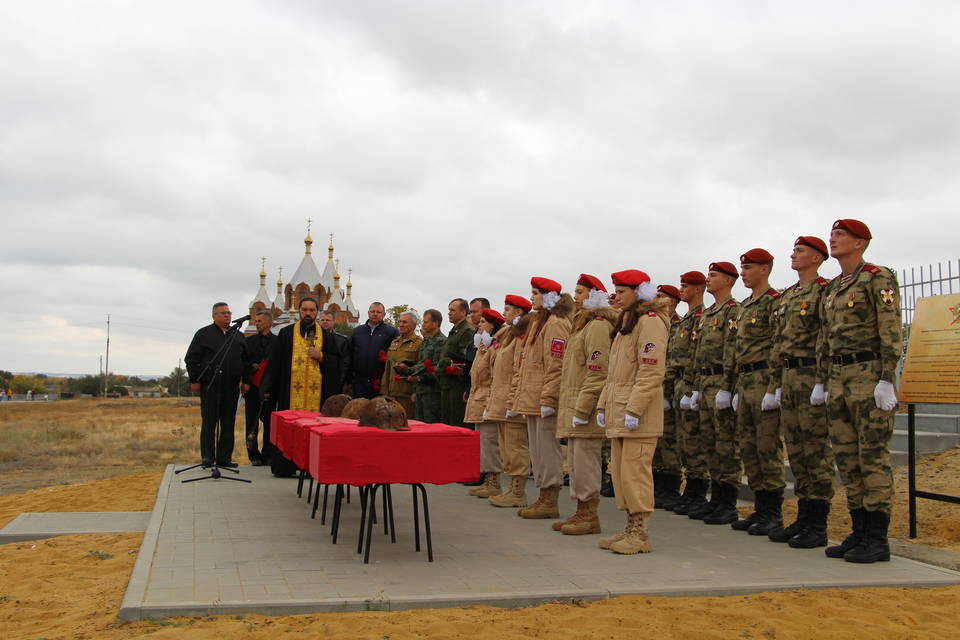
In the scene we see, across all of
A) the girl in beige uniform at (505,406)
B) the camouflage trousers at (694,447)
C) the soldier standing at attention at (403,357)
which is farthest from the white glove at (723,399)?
the soldier standing at attention at (403,357)

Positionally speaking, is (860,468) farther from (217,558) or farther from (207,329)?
(207,329)

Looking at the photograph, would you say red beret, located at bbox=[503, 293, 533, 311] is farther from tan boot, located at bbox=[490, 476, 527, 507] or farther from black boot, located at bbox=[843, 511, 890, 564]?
black boot, located at bbox=[843, 511, 890, 564]

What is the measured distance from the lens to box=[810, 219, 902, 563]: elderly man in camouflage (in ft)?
18.8

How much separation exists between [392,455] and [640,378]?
6.46 ft

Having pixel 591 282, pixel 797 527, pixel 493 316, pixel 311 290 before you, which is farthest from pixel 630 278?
pixel 311 290

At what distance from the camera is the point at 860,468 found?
588 centimetres

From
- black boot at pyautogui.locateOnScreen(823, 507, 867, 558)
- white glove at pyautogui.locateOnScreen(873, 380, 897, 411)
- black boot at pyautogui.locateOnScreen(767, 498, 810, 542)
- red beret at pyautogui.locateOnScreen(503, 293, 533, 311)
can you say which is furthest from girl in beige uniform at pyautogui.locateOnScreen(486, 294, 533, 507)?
white glove at pyautogui.locateOnScreen(873, 380, 897, 411)

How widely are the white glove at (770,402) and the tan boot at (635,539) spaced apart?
1462mm

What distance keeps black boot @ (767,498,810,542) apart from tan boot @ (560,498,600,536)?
144 centimetres

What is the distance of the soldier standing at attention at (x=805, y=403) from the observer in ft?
20.8

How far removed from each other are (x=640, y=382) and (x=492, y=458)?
3.32 m

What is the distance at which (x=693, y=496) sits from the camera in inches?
317

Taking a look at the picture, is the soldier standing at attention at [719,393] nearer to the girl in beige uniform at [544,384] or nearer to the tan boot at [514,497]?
the girl in beige uniform at [544,384]

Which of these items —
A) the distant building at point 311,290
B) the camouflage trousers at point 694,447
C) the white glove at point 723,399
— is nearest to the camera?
the white glove at point 723,399
